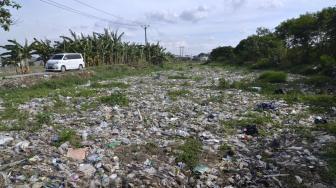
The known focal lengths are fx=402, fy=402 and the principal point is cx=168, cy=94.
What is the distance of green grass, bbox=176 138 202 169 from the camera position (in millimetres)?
6818

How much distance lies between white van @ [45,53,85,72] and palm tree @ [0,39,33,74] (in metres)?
1.64

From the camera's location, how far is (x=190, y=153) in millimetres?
7160

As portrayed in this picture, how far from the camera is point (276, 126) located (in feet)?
31.1

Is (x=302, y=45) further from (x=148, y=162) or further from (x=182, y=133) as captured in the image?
(x=148, y=162)

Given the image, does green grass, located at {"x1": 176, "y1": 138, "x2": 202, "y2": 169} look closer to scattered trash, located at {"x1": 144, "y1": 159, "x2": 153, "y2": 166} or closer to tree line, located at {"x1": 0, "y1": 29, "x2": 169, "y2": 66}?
scattered trash, located at {"x1": 144, "y1": 159, "x2": 153, "y2": 166}

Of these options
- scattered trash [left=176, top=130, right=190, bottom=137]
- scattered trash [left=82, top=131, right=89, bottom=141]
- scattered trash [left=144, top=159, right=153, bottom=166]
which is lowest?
scattered trash [left=144, top=159, right=153, bottom=166]

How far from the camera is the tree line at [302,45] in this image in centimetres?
3020

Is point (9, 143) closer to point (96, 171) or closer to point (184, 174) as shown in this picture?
point (96, 171)

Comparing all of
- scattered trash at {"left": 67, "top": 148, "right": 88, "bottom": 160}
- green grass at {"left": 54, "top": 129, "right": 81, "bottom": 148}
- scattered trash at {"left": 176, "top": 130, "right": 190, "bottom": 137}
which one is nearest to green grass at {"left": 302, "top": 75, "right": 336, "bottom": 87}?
scattered trash at {"left": 176, "top": 130, "right": 190, "bottom": 137}

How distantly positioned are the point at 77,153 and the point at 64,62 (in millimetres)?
23749

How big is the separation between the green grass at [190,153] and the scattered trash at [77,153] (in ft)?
5.33

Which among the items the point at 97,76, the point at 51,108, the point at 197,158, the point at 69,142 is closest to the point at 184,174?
the point at 197,158

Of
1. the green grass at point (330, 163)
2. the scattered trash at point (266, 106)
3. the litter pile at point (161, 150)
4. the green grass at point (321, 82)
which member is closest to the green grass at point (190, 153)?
the litter pile at point (161, 150)

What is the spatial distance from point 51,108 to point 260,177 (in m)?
7.62
